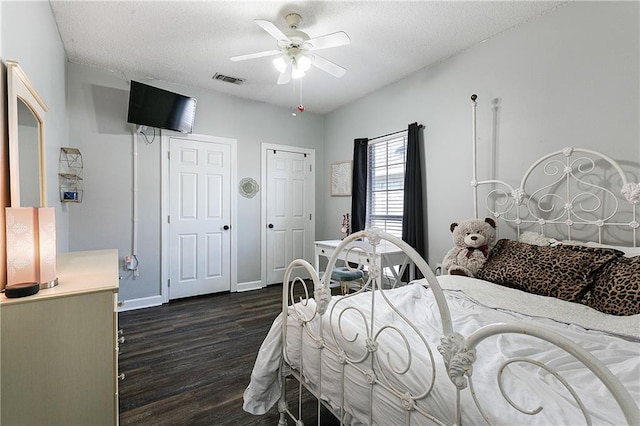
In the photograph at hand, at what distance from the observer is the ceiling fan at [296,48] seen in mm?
2168

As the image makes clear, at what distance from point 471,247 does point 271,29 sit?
85.8 inches

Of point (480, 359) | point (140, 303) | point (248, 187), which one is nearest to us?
point (480, 359)

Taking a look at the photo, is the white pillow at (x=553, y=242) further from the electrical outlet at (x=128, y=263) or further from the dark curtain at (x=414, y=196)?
the electrical outlet at (x=128, y=263)

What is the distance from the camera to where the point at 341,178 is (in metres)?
4.46

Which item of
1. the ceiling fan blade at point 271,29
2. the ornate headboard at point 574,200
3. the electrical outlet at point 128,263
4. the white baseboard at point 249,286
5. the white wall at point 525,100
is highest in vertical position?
the ceiling fan blade at point 271,29

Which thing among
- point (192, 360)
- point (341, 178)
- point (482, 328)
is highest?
point (341, 178)

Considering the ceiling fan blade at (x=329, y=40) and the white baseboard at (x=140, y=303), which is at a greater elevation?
the ceiling fan blade at (x=329, y=40)

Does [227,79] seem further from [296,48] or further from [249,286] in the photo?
[249,286]

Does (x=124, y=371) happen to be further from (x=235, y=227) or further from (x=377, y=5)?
(x=377, y=5)

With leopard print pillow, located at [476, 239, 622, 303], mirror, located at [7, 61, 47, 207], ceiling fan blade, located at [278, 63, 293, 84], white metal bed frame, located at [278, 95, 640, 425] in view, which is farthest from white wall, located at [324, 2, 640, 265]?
mirror, located at [7, 61, 47, 207]

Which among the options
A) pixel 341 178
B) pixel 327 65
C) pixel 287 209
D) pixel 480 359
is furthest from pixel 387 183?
pixel 480 359

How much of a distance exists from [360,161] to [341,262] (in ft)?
4.97

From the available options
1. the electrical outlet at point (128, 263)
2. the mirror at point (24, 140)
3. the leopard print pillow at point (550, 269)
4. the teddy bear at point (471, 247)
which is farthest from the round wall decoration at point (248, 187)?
the leopard print pillow at point (550, 269)

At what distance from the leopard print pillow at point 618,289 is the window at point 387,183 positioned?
207 centimetres
